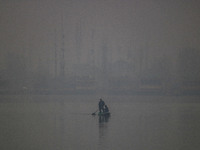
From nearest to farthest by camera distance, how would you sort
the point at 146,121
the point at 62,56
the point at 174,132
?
the point at 174,132 → the point at 146,121 → the point at 62,56

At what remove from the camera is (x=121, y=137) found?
14992mm

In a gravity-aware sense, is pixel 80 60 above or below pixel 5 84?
above

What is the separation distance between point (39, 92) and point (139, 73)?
21.8m

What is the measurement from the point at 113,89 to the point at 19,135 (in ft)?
201

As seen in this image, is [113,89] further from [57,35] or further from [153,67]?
[57,35]

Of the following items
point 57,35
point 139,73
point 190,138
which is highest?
point 57,35

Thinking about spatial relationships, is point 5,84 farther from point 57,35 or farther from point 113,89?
point 113,89

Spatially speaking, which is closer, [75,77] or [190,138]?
[190,138]

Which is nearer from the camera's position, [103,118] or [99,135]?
[99,135]

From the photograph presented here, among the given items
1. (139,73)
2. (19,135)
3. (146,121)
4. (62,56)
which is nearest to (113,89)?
(139,73)

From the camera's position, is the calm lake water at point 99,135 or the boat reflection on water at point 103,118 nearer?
the calm lake water at point 99,135

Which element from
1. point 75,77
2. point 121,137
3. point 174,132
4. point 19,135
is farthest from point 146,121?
point 75,77

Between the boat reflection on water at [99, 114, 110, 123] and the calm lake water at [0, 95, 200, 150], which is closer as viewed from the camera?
the calm lake water at [0, 95, 200, 150]

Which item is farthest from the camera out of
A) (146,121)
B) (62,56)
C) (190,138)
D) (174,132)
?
(62,56)
